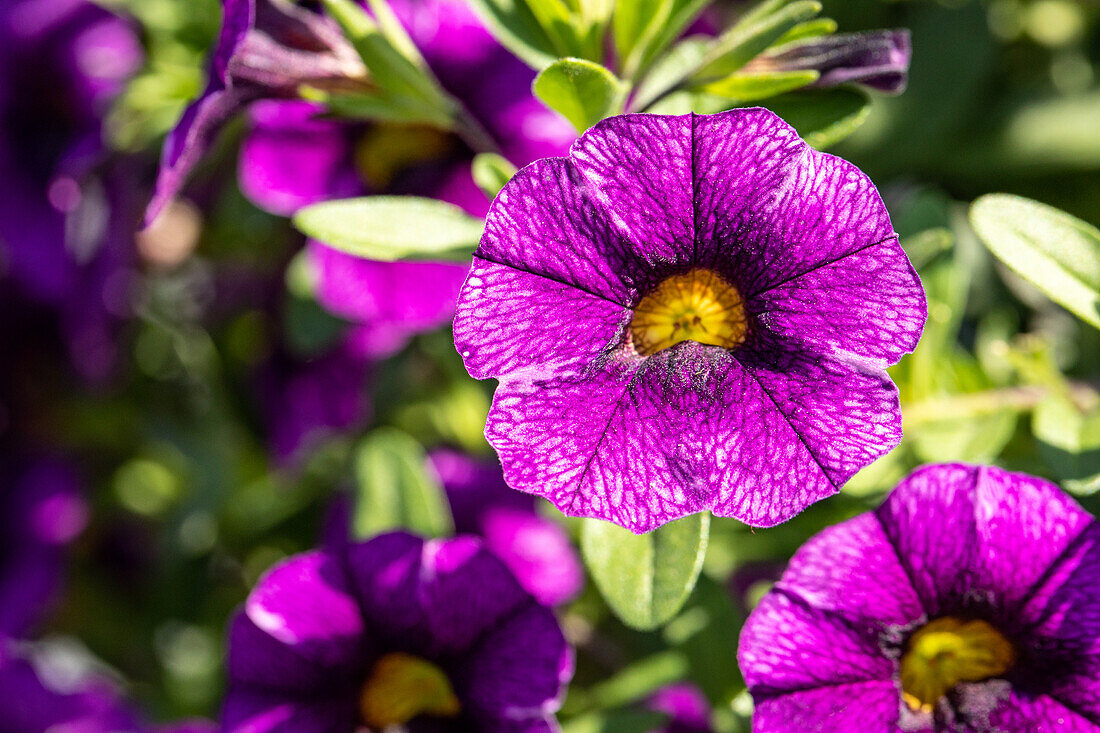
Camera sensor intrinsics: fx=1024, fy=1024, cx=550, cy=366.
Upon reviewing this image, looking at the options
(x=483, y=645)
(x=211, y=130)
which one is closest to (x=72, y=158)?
(x=211, y=130)

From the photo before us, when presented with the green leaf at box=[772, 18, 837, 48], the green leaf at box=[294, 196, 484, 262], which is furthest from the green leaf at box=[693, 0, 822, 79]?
the green leaf at box=[294, 196, 484, 262]

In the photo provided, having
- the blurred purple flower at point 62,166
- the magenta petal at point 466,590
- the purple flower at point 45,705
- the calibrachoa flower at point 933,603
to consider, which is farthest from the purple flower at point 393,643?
the blurred purple flower at point 62,166

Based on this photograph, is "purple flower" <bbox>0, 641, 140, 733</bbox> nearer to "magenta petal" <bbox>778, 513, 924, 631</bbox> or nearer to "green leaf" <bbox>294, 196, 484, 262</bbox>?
"green leaf" <bbox>294, 196, 484, 262</bbox>

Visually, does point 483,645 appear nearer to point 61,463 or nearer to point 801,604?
point 801,604

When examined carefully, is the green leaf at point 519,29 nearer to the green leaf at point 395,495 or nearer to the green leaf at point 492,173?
the green leaf at point 492,173

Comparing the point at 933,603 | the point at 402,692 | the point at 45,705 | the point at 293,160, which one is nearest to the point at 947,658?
the point at 933,603
